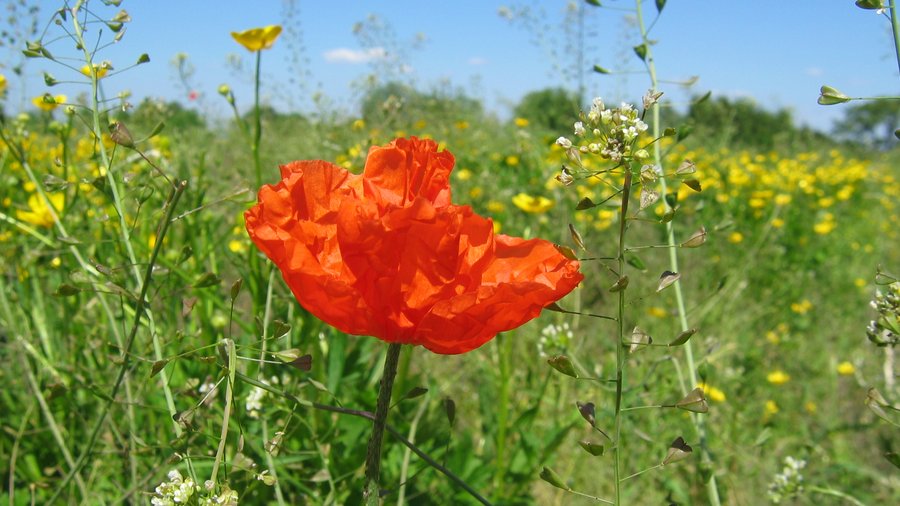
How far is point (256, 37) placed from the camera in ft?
4.99

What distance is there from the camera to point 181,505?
57cm

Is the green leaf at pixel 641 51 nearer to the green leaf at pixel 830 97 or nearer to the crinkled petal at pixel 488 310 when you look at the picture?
the green leaf at pixel 830 97

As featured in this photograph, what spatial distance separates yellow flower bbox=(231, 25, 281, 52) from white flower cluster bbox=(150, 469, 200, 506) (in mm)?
1122

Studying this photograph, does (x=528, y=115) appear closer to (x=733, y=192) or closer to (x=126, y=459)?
(x=733, y=192)

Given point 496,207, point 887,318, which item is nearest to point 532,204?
point 496,207

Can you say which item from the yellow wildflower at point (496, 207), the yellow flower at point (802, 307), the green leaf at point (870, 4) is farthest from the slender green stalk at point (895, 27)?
the yellow flower at point (802, 307)

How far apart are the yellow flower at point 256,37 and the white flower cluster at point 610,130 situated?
Result: 107 cm

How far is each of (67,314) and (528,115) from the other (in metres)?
6.23

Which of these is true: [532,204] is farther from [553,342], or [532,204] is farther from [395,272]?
[395,272]

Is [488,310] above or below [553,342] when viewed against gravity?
above

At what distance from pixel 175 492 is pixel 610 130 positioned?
45cm

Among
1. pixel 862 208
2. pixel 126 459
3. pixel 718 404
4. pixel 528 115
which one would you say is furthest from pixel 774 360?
pixel 528 115

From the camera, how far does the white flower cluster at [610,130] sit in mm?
598

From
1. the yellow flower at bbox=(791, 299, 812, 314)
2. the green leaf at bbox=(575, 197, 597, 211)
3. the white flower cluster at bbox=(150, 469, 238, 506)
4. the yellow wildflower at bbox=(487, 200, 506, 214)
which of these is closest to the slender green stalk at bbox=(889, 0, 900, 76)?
the green leaf at bbox=(575, 197, 597, 211)
